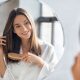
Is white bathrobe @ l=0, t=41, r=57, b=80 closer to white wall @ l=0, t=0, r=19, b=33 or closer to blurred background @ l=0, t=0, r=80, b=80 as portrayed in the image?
blurred background @ l=0, t=0, r=80, b=80

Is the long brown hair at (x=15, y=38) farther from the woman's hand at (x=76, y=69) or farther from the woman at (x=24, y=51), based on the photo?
the woman's hand at (x=76, y=69)

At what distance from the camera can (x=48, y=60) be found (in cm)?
154

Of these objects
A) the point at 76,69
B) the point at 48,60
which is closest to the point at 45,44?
the point at 48,60

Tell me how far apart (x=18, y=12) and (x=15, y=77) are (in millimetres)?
356

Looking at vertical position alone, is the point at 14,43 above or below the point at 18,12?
below

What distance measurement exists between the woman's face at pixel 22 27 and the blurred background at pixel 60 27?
5 centimetres

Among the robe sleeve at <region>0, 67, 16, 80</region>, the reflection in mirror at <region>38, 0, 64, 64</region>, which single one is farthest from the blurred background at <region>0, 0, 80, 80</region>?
the robe sleeve at <region>0, 67, 16, 80</region>

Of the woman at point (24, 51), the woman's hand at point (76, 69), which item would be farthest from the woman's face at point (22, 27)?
the woman's hand at point (76, 69)

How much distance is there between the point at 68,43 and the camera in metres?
1.53

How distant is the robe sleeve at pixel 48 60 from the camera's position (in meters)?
1.53

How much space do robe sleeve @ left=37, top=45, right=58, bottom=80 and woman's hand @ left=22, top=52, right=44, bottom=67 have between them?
0.07ft

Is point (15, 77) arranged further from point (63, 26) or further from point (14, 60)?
point (63, 26)

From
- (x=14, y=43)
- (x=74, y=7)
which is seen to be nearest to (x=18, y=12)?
(x=14, y=43)

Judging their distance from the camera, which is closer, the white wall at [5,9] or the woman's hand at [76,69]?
the woman's hand at [76,69]
